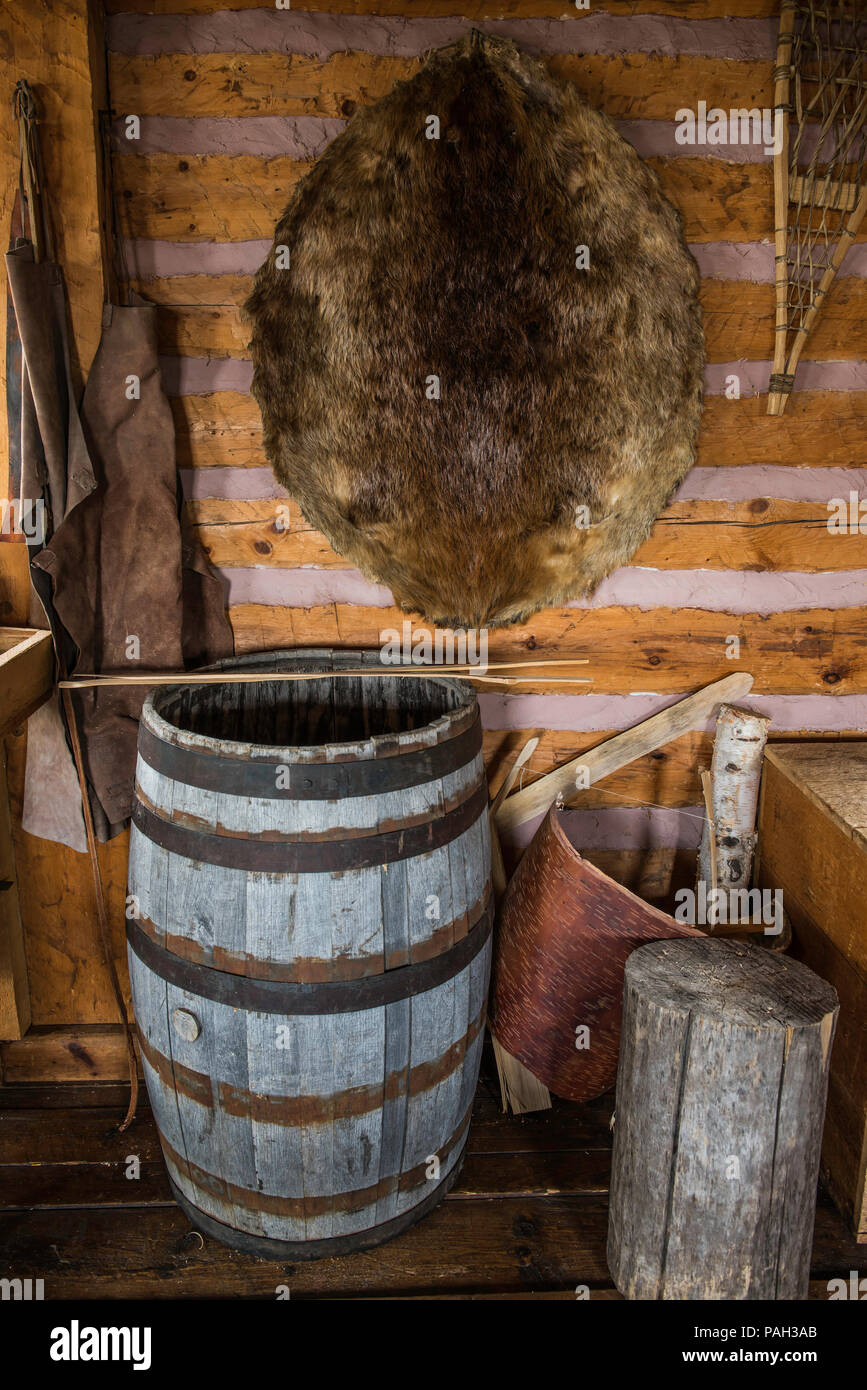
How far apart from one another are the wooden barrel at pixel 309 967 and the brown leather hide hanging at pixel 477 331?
58 centimetres

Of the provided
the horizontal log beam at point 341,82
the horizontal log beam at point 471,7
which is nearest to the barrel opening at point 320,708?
the horizontal log beam at point 341,82

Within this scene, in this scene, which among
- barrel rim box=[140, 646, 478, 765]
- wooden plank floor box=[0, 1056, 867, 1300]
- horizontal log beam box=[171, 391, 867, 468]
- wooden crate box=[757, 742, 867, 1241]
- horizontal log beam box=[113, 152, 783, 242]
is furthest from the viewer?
horizontal log beam box=[171, 391, 867, 468]

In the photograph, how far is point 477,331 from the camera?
75.6 inches

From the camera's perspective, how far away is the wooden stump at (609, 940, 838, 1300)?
1551 millimetres

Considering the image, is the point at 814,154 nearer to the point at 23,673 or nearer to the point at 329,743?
the point at 329,743

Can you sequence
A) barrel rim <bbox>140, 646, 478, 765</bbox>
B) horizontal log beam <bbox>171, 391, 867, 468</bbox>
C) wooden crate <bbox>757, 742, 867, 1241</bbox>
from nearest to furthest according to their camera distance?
barrel rim <bbox>140, 646, 478, 765</bbox>
wooden crate <bbox>757, 742, 867, 1241</bbox>
horizontal log beam <bbox>171, 391, 867, 468</bbox>

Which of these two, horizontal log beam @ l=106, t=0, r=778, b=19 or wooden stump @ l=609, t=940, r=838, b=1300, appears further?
horizontal log beam @ l=106, t=0, r=778, b=19

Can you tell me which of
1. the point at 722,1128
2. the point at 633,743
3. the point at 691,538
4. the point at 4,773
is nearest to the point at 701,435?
the point at 691,538

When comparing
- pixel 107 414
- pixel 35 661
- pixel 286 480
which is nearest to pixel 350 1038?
pixel 35 661

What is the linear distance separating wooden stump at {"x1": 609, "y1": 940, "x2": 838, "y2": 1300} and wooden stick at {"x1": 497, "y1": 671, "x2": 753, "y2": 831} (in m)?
0.70

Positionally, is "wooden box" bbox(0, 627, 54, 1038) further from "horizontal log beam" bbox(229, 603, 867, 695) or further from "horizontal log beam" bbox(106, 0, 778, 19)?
"horizontal log beam" bbox(106, 0, 778, 19)

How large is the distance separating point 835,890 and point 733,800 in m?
0.39

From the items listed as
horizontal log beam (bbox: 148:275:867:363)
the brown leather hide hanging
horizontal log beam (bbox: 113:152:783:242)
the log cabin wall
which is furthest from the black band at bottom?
horizontal log beam (bbox: 113:152:783:242)
